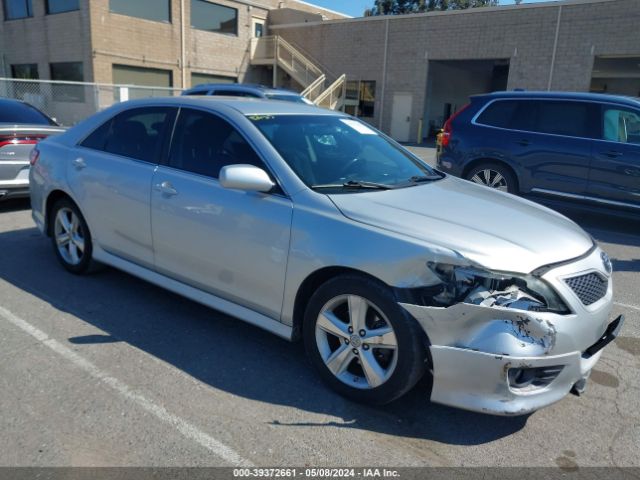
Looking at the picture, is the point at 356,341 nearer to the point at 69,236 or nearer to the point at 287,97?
the point at 69,236

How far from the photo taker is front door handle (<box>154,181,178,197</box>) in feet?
12.9

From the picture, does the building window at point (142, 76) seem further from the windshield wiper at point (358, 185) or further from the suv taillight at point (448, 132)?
the windshield wiper at point (358, 185)

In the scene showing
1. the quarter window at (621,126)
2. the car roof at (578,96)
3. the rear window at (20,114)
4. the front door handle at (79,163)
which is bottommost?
the front door handle at (79,163)

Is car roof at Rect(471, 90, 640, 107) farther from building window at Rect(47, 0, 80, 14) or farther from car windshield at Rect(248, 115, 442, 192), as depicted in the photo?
building window at Rect(47, 0, 80, 14)

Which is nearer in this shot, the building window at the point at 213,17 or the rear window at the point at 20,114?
the rear window at the point at 20,114

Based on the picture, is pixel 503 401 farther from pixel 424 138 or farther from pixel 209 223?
pixel 424 138

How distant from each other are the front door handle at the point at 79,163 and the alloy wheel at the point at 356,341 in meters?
2.83

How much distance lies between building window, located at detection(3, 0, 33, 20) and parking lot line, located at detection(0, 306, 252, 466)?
88.4ft

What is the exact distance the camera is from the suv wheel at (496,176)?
8.27 m

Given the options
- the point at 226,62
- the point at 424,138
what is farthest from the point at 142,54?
the point at 424,138

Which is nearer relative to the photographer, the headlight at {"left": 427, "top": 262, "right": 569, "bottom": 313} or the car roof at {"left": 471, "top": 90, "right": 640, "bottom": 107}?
the headlight at {"left": 427, "top": 262, "right": 569, "bottom": 313}

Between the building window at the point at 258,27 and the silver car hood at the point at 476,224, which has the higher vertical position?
the building window at the point at 258,27

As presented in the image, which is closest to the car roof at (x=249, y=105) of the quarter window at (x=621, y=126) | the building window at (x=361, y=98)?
the quarter window at (x=621, y=126)

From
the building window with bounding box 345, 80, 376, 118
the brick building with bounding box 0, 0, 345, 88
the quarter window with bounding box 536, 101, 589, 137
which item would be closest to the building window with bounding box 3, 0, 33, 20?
the brick building with bounding box 0, 0, 345, 88
